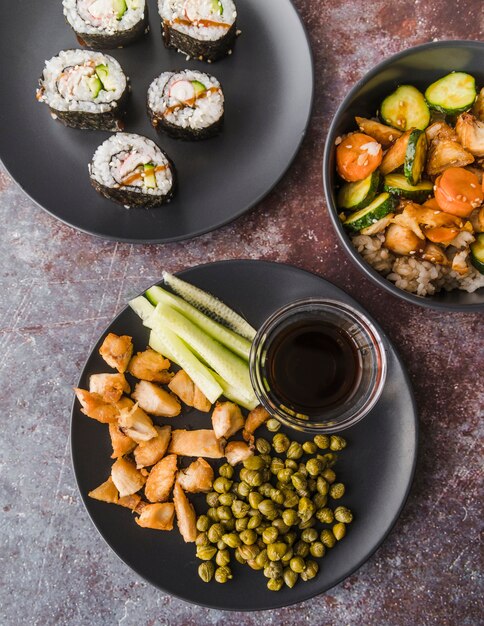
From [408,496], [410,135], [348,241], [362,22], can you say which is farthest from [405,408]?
[362,22]

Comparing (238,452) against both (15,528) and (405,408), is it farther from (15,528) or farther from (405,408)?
(15,528)

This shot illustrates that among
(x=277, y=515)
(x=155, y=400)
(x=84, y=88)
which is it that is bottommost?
(x=277, y=515)

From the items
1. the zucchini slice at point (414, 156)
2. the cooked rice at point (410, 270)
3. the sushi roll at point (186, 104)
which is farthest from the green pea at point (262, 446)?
the sushi roll at point (186, 104)

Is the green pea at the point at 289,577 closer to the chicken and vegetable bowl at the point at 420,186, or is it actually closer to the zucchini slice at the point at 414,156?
the chicken and vegetable bowl at the point at 420,186

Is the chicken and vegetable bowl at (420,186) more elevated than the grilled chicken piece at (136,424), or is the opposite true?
the chicken and vegetable bowl at (420,186)

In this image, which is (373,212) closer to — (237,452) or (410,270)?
(410,270)

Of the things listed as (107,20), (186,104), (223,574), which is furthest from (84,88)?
(223,574)

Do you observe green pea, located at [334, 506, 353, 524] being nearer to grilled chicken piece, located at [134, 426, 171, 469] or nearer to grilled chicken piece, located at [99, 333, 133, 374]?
grilled chicken piece, located at [134, 426, 171, 469]
